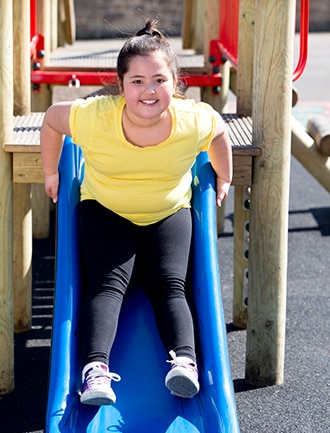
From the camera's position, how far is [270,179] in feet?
12.2

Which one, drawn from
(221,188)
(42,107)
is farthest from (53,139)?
(42,107)

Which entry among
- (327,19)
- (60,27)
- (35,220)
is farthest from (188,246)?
(327,19)

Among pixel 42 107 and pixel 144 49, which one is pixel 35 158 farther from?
pixel 42 107

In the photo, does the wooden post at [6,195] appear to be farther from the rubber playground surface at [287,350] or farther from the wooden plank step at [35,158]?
the rubber playground surface at [287,350]

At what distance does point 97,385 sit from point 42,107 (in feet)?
9.79

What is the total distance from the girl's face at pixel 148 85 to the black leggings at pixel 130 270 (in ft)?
1.38

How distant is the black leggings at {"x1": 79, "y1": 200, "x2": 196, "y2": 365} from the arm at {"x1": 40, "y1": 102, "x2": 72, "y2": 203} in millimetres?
171

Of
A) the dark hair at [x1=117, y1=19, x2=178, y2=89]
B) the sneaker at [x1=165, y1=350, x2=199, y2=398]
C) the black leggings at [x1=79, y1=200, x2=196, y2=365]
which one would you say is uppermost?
the dark hair at [x1=117, y1=19, x2=178, y2=89]

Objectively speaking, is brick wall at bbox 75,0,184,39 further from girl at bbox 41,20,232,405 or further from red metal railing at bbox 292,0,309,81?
girl at bbox 41,20,232,405

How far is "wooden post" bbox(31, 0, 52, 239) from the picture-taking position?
5.66 meters

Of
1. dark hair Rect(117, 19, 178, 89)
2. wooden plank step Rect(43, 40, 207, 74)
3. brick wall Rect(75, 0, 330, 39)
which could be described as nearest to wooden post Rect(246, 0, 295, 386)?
dark hair Rect(117, 19, 178, 89)

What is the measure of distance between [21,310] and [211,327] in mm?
1456

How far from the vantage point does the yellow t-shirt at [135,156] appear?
11.0ft

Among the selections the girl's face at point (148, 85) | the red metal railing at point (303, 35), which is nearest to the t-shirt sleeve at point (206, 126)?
the girl's face at point (148, 85)
